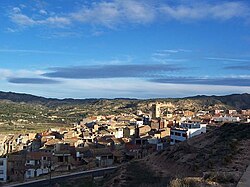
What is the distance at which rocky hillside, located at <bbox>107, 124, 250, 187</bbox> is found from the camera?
17.3m

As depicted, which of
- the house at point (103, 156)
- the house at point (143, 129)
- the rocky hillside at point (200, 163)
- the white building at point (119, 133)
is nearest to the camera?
the rocky hillside at point (200, 163)

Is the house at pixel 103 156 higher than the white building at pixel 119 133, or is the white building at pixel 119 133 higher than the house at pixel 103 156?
the white building at pixel 119 133

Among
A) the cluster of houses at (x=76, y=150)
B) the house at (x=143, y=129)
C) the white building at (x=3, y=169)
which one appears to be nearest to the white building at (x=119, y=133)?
the cluster of houses at (x=76, y=150)

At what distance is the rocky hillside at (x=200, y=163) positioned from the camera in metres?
17.3

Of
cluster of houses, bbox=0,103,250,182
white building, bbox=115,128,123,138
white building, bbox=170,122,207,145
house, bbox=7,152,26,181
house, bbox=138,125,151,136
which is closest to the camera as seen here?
house, bbox=7,152,26,181

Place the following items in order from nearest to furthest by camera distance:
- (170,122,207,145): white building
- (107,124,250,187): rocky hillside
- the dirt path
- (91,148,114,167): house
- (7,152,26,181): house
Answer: the dirt path → (107,124,250,187): rocky hillside → (7,152,26,181): house → (91,148,114,167): house → (170,122,207,145): white building

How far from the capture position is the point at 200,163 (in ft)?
92.1

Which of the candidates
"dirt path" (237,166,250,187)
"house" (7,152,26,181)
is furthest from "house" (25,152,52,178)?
"dirt path" (237,166,250,187)

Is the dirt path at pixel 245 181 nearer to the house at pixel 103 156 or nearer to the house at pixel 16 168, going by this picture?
the house at pixel 16 168

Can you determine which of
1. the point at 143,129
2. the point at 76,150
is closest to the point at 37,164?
the point at 76,150

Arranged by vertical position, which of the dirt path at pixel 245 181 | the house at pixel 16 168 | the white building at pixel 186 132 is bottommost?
the house at pixel 16 168

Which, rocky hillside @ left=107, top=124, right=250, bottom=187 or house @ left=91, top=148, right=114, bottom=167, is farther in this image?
house @ left=91, top=148, right=114, bottom=167

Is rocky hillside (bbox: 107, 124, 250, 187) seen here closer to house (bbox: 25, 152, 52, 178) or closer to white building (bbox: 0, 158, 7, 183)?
→ house (bbox: 25, 152, 52, 178)

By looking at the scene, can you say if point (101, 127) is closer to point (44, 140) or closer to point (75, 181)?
point (44, 140)
